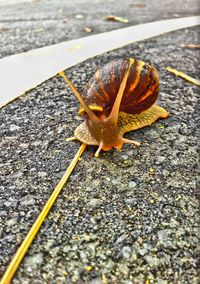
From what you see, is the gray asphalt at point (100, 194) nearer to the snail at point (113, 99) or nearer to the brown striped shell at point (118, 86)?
the snail at point (113, 99)

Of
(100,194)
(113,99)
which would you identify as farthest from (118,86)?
(100,194)

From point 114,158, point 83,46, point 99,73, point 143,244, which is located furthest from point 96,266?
point 83,46

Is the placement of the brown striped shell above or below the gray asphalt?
above

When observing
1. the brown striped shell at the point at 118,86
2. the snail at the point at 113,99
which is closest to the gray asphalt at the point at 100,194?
the snail at the point at 113,99

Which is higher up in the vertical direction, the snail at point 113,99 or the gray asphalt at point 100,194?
the snail at point 113,99

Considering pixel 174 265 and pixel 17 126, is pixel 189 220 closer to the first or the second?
pixel 174 265

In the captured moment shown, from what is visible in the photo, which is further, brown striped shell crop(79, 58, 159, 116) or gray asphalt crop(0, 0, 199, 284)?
brown striped shell crop(79, 58, 159, 116)

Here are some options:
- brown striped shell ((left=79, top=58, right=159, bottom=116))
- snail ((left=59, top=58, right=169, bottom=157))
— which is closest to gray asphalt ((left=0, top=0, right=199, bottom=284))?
snail ((left=59, top=58, right=169, bottom=157))

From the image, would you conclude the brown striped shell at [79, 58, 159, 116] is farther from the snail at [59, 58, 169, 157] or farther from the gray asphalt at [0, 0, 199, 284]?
the gray asphalt at [0, 0, 199, 284]
